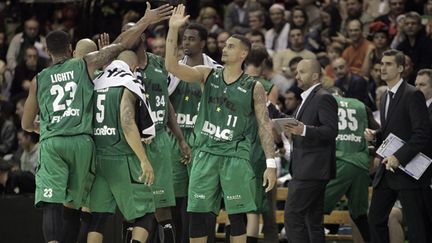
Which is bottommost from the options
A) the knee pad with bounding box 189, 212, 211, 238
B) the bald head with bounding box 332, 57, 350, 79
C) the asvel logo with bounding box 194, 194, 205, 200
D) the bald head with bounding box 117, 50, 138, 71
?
the knee pad with bounding box 189, 212, 211, 238

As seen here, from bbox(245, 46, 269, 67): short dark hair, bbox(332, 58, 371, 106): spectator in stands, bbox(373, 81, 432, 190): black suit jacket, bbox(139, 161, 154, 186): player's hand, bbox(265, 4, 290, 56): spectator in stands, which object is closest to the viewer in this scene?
bbox(139, 161, 154, 186): player's hand

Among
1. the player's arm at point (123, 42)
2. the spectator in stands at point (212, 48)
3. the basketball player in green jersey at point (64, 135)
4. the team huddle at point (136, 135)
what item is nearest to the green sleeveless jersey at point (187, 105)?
the team huddle at point (136, 135)

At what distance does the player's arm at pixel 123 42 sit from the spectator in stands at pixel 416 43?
6.44 m

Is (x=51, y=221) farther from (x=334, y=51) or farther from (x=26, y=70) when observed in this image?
(x=26, y=70)

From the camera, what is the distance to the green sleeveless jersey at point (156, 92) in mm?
11539

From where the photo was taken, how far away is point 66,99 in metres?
10.5

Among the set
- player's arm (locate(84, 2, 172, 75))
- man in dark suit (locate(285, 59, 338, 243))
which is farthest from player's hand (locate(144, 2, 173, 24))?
man in dark suit (locate(285, 59, 338, 243))

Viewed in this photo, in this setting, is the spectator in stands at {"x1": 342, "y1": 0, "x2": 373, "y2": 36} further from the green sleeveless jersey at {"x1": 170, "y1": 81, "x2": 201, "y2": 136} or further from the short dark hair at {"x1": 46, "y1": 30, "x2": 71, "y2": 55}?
the short dark hair at {"x1": 46, "y1": 30, "x2": 71, "y2": 55}

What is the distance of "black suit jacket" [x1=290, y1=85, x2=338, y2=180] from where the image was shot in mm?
12095

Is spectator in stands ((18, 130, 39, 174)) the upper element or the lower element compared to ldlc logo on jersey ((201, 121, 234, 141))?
lower

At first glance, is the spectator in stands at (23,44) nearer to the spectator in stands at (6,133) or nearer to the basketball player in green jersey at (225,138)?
the spectator in stands at (6,133)

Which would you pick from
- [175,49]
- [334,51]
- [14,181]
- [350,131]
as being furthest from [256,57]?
[334,51]

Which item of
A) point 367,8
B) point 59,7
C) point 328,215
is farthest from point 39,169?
point 59,7

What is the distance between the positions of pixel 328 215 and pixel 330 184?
1.69 metres
